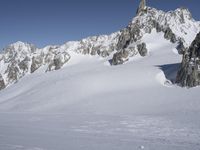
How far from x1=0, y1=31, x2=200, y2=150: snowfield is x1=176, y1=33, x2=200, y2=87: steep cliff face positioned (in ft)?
7.12

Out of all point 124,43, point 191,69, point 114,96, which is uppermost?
point 124,43

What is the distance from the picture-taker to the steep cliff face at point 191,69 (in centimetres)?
5874

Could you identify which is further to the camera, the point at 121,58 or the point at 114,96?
the point at 121,58

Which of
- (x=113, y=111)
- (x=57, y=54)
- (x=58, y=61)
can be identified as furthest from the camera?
(x=57, y=54)

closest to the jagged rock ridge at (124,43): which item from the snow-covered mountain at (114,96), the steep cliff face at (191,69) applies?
the snow-covered mountain at (114,96)

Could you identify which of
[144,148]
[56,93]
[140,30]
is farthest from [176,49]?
[144,148]

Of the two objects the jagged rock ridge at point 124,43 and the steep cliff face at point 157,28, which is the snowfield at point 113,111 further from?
the jagged rock ridge at point 124,43

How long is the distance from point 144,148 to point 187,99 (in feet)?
103

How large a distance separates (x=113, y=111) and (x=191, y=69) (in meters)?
19.3

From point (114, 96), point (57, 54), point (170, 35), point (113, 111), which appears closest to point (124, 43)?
point (170, 35)

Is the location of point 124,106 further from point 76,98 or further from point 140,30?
point 140,30

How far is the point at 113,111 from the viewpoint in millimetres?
50312

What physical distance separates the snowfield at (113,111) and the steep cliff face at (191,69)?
2169 mm

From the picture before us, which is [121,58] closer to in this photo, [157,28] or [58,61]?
[157,28]
